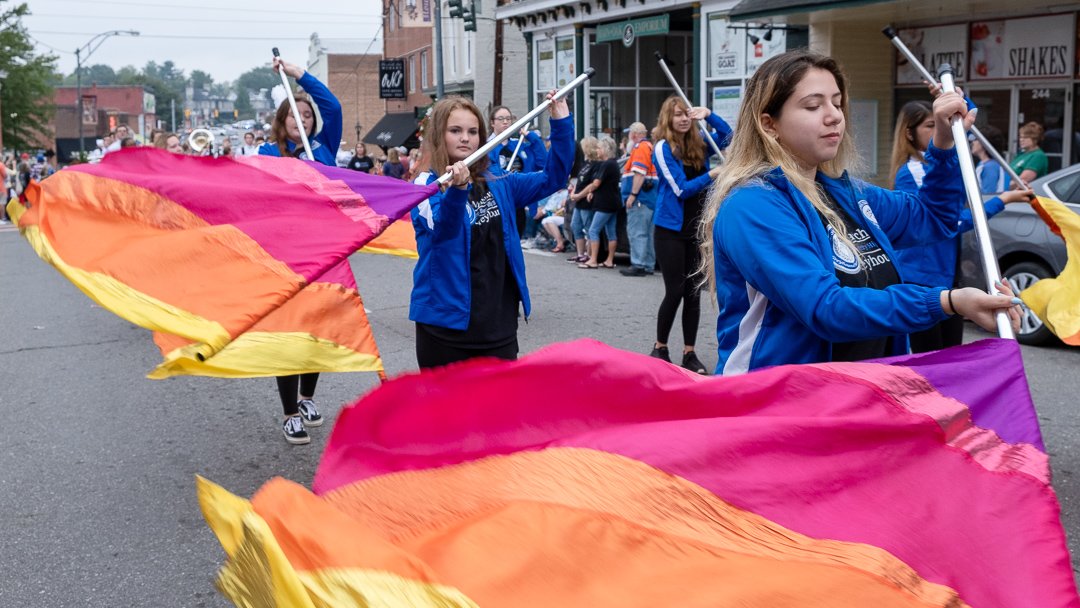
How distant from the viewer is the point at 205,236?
440 centimetres

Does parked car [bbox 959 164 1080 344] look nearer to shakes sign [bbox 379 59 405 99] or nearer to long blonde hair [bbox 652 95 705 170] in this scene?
long blonde hair [bbox 652 95 705 170]

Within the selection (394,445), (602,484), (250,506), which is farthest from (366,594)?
(394,445)

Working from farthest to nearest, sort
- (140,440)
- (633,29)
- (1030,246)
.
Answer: (633,29) → (1030,246) → (140,440)

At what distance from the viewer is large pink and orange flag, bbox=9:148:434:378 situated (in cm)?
397

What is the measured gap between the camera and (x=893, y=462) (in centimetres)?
255

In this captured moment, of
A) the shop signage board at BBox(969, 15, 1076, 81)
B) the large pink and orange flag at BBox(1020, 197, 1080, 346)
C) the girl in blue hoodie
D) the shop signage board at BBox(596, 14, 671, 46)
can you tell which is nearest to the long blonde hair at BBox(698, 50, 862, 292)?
the large pink and orange flag at BBox(1020, 197, 1080, 346)

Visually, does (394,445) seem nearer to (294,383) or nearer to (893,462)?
(893,462)

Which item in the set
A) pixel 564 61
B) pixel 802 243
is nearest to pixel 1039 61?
pixel 802 243

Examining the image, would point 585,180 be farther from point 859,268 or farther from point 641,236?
point 859,268

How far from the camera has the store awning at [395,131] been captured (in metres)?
44.5

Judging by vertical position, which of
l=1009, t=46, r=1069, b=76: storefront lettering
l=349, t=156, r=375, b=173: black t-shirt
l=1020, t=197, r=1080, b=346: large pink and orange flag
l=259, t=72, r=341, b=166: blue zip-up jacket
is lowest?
l=1020, t=197, r=1080, b=346: large pink and orange flag

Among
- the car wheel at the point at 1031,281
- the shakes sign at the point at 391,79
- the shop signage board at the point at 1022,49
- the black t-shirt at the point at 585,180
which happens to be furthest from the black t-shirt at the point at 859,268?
the shakes sign at the point at 391,79

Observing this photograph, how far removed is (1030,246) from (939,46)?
8.20 metres

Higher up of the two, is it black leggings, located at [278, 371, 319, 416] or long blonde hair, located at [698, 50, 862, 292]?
long blonde hair, located at [698, 50, 862, 292]
